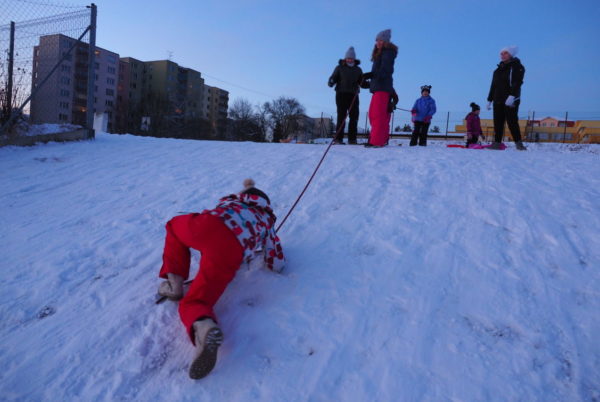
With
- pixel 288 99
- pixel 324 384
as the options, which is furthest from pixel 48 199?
pixel 288 99

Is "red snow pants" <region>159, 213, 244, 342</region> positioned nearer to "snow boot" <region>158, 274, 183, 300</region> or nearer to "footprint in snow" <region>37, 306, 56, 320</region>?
"snow boot" <region>158, 274, 183, 300</region>

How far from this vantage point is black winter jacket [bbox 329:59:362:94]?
7703mm

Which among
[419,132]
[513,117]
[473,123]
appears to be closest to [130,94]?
[473,123]

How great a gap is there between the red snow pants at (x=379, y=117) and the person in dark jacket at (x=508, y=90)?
6.99 ft

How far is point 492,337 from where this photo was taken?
7.43 ft

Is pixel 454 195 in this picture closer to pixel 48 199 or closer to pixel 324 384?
pixel 324 384

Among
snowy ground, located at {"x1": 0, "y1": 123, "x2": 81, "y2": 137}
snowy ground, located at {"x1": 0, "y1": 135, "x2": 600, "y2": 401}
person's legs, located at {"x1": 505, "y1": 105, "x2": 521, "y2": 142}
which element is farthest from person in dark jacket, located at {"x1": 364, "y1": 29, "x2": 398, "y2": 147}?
snowy ground, located at {"x1": 0, "y1": 123, "x2": 81, "y2": 137}

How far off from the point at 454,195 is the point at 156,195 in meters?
3.66

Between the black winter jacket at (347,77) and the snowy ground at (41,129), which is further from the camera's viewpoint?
the black winter jacket at (347,77)

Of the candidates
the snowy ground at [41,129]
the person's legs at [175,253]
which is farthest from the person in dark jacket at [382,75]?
the snowy ground at [41,129]

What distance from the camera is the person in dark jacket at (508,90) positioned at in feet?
23.4

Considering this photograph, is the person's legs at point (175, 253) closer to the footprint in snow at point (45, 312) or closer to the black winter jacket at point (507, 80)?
the footprint in snow at point (45, 312)

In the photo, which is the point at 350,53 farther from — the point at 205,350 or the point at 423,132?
the point at 205,350

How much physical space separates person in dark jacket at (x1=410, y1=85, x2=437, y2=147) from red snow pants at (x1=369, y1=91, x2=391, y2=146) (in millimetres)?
2210
